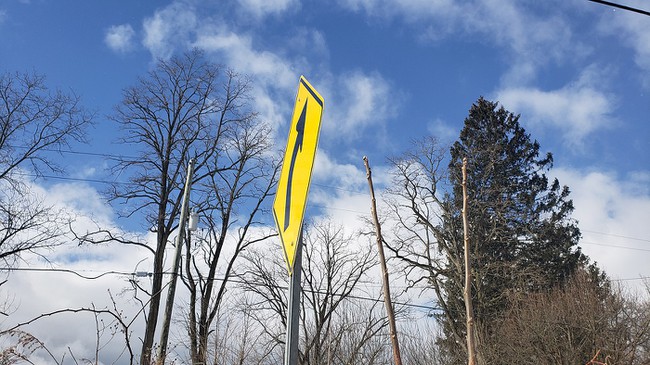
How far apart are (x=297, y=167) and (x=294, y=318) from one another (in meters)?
0.70

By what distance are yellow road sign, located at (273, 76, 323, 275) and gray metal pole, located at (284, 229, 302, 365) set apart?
0.12 feet

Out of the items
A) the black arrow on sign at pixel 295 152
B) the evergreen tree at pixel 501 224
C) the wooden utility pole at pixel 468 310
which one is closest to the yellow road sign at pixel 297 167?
the black arrow on sign at pixel 295 152

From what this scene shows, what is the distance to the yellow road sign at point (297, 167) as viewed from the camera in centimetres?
253

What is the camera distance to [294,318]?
Answer: 239cm

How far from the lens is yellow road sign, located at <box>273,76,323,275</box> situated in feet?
8.31

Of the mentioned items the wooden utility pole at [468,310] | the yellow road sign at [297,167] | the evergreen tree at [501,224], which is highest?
the evergreen tree at [501,224]

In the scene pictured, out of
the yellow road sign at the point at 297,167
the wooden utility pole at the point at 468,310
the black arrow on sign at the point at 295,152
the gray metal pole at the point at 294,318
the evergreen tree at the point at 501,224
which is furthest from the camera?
the evergreen tree at the point at 501,224

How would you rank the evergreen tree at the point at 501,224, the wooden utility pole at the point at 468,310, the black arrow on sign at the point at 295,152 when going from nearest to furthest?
the wooden utility pole at the point at 468,310, the black arrow on sign at the point at 295,152, the evergreen tree at the point at 501,224

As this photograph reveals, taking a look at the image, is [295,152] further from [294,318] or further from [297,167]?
[294,318]

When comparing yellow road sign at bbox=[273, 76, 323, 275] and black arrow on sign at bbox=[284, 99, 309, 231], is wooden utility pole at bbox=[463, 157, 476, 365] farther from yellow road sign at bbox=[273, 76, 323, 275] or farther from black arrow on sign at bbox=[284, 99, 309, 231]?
black arrow on sign at bbox=[284, 99, 309, 231]

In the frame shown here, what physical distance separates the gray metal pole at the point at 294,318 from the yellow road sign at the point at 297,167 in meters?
0.04

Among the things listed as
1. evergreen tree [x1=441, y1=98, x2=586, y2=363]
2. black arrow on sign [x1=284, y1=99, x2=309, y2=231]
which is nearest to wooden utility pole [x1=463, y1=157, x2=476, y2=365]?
black arrow on sign [x1=284, y1=99, x2=309, y2=231]

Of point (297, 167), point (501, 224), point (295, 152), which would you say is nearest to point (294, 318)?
point (297, 167)

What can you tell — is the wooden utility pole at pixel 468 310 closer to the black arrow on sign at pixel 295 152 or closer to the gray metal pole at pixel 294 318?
the gray metal pole at pixel 294 318
